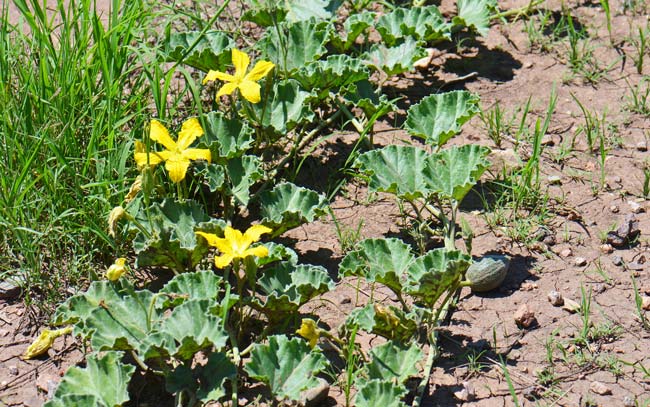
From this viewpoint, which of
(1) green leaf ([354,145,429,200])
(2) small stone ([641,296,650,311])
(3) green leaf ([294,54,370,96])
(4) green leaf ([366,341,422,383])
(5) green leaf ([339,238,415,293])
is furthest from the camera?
(3) green leaf ([294,54,370,96])

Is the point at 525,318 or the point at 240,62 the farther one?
the point at 240,62

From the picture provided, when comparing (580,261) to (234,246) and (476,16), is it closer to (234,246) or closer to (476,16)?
(234,246)

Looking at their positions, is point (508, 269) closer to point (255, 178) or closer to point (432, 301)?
point (432, 301)

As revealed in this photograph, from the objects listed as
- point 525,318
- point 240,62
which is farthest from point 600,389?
point 240,62

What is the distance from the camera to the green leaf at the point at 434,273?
3.72m

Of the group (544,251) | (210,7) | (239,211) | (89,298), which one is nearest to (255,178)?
(239,211)

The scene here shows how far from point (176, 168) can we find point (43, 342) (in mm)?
829

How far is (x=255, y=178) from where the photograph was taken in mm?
4414

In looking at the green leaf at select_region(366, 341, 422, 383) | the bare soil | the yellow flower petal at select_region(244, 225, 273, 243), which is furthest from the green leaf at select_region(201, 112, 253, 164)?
the green leaf at select_region(366, 341, 422, 383)

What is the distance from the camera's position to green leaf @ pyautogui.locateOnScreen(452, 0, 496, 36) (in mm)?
5504

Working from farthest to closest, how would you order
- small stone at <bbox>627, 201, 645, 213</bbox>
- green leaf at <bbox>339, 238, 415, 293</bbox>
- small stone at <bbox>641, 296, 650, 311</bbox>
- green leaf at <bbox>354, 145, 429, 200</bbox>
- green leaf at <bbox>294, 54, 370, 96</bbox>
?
green leaf at <bbox>294, 54, 370, 96</bbox> < small stone at <bbox>627, 201, 645, 213</bbox> < green leaf at <bbox>354, 145, 429, 200</bbox> < small stone at <bbox>641, 296, 650, 311</bbox> < green leaf at <bbox>339, 238, 415, 293</bbox>

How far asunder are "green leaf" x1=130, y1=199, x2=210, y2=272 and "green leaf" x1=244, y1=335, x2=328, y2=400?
2.11 ft

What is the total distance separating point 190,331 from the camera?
11.8 ft

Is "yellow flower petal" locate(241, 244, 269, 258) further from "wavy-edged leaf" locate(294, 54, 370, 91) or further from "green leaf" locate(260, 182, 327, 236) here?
"wavy-edged leaf" locate(294, 54, 370, 91)
